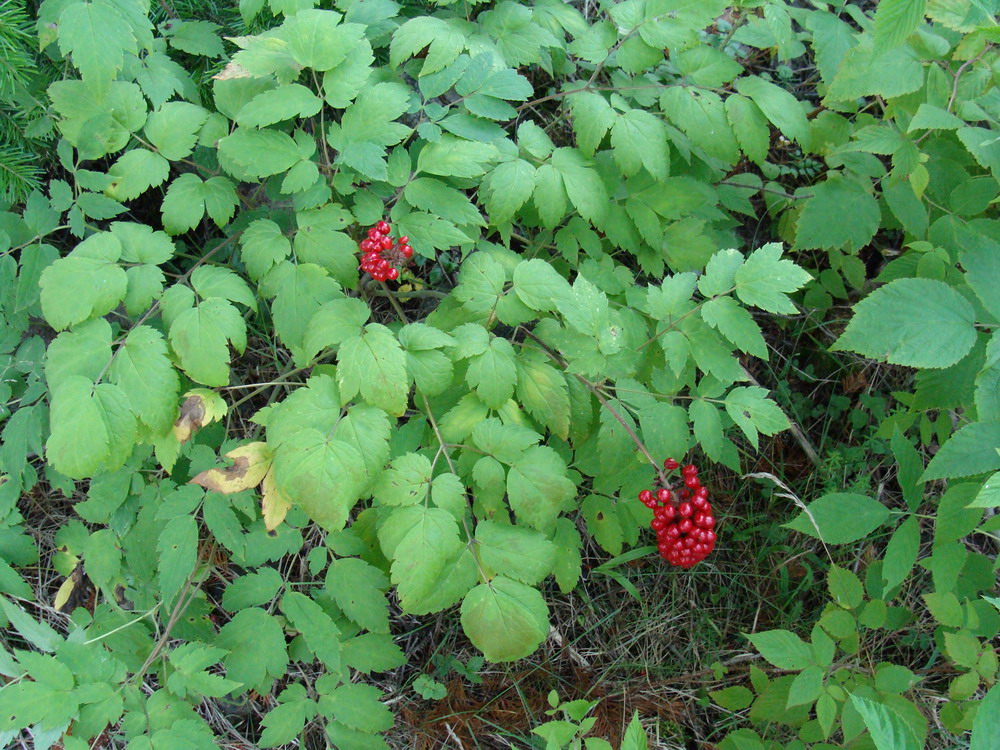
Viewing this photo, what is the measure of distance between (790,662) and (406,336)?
1.41 m

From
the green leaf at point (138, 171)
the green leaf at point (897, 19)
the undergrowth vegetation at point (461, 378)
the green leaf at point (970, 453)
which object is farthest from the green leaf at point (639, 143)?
the green leaf at point (138, 171)

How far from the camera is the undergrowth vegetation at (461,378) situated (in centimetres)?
178

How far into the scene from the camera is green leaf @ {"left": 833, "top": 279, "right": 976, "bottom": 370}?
1.81 meters

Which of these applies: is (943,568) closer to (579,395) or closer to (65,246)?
(579,395)

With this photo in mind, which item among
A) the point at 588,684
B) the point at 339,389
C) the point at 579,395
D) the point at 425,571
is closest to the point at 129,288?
the point at 339,389

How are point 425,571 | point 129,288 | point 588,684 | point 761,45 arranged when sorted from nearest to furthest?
point 425,571
point 129,288
point 761,45
point 588,684

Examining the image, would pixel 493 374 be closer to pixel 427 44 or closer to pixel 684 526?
pixel 684 526

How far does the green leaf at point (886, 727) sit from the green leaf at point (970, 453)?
733 millimetres

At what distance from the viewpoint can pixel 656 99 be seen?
2.44 metres

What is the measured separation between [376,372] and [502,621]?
65 centimetres

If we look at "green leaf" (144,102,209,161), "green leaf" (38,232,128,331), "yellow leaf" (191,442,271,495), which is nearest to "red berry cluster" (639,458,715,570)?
"yellow leaf" (191,442,271,495)

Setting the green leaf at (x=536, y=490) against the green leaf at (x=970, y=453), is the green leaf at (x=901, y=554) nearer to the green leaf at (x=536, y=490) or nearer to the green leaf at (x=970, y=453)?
the green leaf at (x=970, y=453)

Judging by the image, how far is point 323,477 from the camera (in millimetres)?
1609

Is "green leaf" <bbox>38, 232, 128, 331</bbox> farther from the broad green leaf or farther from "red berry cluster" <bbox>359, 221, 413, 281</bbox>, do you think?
the broad green leaf
